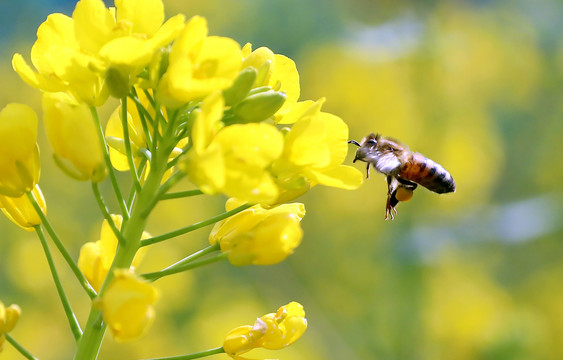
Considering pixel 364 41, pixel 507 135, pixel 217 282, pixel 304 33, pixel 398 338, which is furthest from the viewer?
pixel 304 33

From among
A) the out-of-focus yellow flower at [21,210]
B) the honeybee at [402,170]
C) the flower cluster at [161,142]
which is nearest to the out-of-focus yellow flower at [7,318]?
the flower cluster at [161,142]

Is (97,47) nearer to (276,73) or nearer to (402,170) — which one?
(276,73)

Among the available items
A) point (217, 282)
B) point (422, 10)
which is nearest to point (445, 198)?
point (422, 10)

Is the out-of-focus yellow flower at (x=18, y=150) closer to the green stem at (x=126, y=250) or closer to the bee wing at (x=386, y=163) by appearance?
the green stem at (x=126, y=250)

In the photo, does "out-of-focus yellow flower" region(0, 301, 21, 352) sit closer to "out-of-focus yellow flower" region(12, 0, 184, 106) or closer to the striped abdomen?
"out-of-focus yellow flower" region(12, 0, 184, 106)

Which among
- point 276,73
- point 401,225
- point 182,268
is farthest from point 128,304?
point 401,225

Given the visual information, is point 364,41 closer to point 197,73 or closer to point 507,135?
point 507,135
